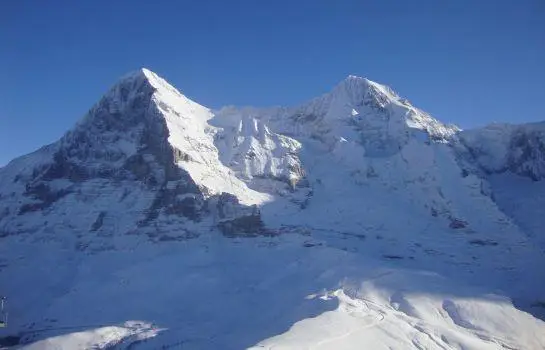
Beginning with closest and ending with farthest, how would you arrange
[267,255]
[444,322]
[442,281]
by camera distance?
[444,322]
[442,281]
[267,255]

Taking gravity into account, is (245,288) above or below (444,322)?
above

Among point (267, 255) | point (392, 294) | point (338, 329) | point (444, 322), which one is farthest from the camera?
point (267, 255)

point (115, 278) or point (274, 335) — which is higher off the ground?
point (115, 278)

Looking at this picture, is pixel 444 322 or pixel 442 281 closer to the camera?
pixel 444 322

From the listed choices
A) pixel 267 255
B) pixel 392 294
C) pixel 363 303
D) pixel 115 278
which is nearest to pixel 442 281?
pixel 392 294

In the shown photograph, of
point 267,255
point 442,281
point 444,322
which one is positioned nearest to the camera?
point 444,322

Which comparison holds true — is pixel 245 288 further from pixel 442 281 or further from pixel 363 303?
pixel 442 281

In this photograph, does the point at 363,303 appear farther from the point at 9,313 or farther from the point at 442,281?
the point at 9,313

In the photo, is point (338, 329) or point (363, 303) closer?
point (338, 329)

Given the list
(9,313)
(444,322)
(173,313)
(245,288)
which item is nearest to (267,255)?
(245,288)
